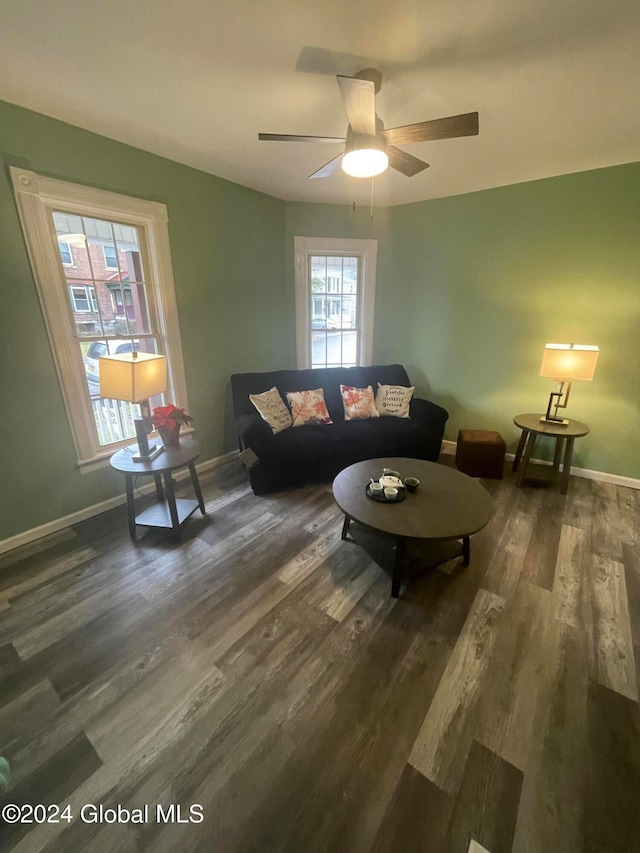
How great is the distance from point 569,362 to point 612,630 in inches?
75.3

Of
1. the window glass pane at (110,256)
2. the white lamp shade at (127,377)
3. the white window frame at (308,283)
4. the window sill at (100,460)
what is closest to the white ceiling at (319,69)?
the window glass pane at (110,256)

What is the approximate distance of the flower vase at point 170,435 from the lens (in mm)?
2389

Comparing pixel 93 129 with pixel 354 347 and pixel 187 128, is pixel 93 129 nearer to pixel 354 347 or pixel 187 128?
pixel 187 128

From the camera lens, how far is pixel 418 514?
1.88 m

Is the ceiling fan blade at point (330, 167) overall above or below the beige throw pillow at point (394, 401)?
above

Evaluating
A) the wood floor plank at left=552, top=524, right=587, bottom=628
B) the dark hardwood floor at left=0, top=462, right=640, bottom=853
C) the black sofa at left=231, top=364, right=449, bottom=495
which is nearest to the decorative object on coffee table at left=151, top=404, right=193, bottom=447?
the black sofa at left=231, top=364, right=449, bottom=495

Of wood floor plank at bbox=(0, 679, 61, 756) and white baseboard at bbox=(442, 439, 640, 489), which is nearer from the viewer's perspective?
wood floor plank at bbox=(0, 679, 61, 756)

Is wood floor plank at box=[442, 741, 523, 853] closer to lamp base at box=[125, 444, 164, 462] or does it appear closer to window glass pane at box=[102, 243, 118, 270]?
lamp base at box=[125, 444, 164, 462]

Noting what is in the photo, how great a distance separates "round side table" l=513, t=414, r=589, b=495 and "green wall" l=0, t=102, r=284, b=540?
2.67 metres

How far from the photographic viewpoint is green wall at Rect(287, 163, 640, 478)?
2797 mm

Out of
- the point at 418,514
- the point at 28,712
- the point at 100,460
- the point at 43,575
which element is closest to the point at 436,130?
the point at 418,514

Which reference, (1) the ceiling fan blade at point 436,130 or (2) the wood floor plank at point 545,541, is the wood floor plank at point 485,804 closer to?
(2) the wood floor plank at point 545,541

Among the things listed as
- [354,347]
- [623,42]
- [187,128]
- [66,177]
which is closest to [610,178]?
[623,42]

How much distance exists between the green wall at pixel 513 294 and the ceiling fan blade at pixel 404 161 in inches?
61.7
